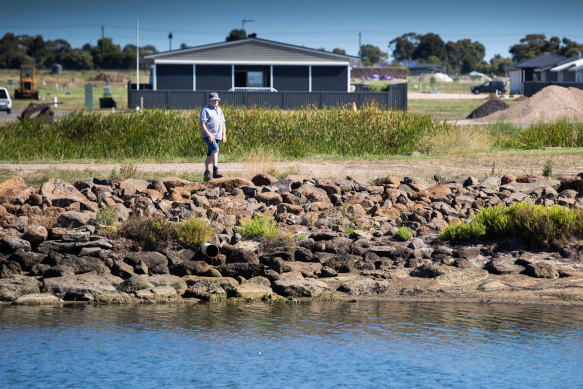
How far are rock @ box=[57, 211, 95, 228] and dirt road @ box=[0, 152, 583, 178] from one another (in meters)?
3.99

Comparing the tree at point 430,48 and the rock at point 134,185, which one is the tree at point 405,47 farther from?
the rock at point 134,185

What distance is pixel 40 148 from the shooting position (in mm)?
20297

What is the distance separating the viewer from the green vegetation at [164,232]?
12953 millimetres

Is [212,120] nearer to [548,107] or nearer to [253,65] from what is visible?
[548,107]

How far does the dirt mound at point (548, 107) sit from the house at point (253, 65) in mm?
9472

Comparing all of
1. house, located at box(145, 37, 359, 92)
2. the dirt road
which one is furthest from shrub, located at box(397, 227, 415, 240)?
house, located at box(145, 37, 359, 92)

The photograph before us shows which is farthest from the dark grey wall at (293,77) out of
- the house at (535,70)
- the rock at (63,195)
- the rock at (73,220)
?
the house at (535,70)

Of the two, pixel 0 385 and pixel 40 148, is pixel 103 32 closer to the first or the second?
pixel 40 148

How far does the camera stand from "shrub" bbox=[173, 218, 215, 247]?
12.9 metres

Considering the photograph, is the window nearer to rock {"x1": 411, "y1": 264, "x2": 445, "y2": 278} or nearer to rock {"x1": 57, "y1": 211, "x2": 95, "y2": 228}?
rock {"x1": 57, "y1": 211, "x2": 95, "y2": 228}

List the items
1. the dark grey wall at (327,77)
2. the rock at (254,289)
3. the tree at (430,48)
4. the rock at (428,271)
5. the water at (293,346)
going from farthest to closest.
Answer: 1. the tree at (430,48)
2. the dark grey wall at (327,77)
3. the rock at (428,271)
4. the rock at (254,289)
5. the water at (293,346)

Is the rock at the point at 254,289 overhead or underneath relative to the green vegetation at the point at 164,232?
underneath

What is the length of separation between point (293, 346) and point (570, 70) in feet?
223

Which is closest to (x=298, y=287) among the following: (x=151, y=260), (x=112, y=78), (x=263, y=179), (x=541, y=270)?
(x=151, y=260)
